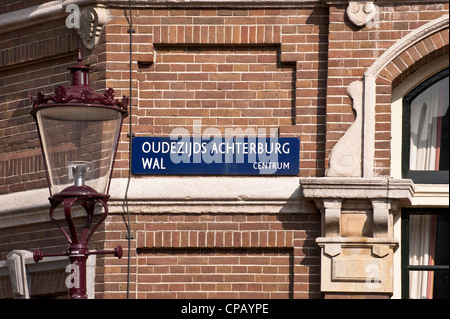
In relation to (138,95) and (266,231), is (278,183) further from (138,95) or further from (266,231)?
(138,95)

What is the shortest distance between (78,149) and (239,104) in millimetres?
2493

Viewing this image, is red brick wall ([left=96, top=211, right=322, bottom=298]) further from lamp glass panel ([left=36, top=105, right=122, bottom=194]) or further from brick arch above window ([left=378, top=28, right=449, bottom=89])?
lamp glass panel ([left=36, top=105, right=122, bottom=194])

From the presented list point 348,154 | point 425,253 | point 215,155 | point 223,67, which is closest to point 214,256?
point 215,155

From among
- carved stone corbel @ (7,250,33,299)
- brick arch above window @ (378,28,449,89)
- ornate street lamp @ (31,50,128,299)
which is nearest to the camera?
ornate street lamp @ (31,50,128,299)

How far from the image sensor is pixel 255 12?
407 inches

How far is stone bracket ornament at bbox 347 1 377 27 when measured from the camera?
1008 centimetres

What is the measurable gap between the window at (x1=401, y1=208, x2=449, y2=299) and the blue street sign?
1.17 metres

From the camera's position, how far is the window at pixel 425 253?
10.2 meters

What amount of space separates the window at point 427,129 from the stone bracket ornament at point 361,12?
0.77 meters

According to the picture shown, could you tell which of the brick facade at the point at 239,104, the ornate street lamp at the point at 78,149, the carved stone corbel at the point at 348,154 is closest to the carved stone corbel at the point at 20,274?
the brick facade at the point at 239,104

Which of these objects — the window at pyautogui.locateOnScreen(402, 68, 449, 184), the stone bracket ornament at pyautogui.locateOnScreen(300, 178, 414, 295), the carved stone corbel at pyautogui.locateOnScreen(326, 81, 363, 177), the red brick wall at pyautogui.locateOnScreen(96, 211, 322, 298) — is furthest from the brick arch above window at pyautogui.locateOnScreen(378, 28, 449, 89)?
the red brick wall at pyautogui.locateOnScreen(96, 211, 322, 298)

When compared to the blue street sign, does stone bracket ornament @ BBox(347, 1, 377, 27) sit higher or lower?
higher

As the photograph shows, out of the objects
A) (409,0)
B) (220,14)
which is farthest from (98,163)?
(409,0)

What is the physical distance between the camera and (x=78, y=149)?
8094mm
